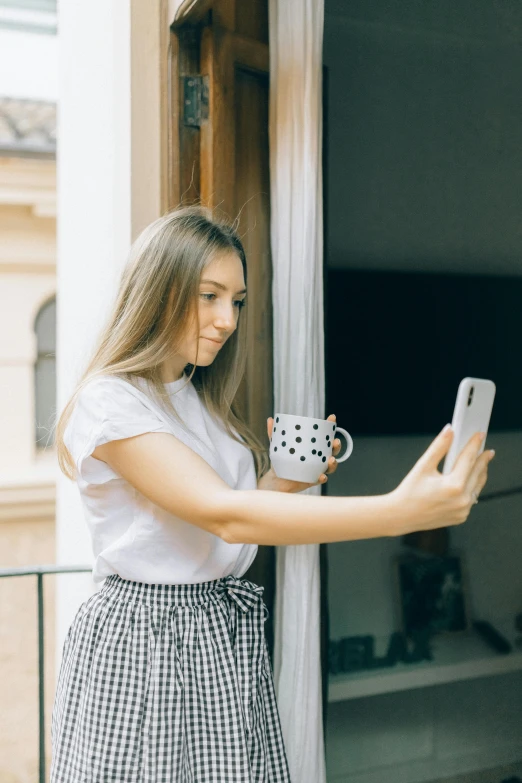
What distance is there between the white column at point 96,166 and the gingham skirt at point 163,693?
1.27 ft

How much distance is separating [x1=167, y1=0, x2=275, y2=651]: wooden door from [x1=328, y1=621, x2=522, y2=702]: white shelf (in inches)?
22.9

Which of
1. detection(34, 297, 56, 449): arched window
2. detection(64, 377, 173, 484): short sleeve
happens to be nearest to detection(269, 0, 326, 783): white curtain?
detection(64, 377, 173, 484): short sleeve

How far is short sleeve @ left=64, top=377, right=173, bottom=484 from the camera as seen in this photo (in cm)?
88

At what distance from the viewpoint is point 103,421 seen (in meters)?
0.89

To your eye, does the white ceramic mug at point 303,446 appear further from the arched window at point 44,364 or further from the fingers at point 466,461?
the arched window at point 44,364

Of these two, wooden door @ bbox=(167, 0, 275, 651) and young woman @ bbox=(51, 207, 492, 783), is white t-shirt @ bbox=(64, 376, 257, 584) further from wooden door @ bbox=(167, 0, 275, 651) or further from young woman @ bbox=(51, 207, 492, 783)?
wooden door @ bbox=(167, 0, 275, 651)

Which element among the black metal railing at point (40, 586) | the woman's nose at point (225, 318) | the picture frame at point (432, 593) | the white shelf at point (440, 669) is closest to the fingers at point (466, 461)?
the woman's nose at point (225, 318)

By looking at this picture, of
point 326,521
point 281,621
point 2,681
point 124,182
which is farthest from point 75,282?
point 2,681

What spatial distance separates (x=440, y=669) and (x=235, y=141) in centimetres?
135

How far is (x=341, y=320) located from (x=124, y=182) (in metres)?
0.79

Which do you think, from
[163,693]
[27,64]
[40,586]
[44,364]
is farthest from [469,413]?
[44,364]

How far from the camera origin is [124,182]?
142 cm

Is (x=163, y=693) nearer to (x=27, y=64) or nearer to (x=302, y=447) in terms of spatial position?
(x=302, y=447)

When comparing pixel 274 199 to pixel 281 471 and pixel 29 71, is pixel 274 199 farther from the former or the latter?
pixel 29 71
